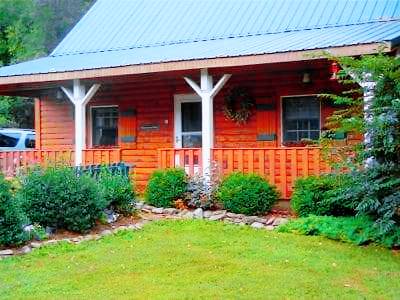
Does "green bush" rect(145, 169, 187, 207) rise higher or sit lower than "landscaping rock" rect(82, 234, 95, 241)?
higher

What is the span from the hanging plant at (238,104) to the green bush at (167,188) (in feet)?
8.01

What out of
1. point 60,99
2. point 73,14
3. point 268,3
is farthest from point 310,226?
point 73,14

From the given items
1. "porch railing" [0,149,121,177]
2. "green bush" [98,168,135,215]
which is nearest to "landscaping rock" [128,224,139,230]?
"green bush" [98,168,135,215]

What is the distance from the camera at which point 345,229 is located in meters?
9.33

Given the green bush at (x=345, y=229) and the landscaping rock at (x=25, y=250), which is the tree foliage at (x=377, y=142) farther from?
the landscaping rock at (x=25, y=250)

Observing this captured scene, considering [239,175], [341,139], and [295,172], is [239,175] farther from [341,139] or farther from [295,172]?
Answer: [341,139]

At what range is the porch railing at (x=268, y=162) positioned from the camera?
440 inches

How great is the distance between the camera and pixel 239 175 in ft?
37.3

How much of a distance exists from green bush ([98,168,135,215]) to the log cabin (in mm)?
1734

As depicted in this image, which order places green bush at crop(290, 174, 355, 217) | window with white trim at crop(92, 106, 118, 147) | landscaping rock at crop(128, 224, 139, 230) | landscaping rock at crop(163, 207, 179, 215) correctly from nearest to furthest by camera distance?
landscaping rock at crop(128, 224, 139, 230)
green bush at crop(290, 174, 355, 217)
landscaping rock at crop(163, 207, 179, 215)
window with white trim at crop(92, 106, 118, 147)

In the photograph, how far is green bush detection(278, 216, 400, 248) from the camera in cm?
891

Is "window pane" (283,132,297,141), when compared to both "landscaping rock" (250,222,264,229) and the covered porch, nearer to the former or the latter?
the covered porch

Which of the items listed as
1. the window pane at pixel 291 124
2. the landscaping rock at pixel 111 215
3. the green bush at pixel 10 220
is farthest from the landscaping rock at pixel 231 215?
the green bush at pixel 10 220

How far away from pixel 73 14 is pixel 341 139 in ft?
79.0
